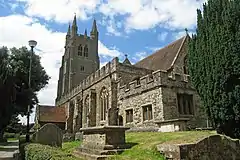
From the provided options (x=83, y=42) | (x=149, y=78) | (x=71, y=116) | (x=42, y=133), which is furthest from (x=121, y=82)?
(x=83, y=42)

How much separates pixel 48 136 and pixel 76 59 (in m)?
42.3

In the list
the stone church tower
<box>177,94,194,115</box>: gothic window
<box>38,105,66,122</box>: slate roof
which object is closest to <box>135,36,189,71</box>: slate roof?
<box>177,94,194,115</box>: gothic window

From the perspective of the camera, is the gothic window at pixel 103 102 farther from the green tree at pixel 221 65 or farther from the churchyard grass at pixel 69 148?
the green tree at pixel 221 65

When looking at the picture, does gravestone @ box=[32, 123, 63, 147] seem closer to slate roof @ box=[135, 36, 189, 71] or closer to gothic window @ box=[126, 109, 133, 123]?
gothic window @ box=[126, 109, 133, 123]

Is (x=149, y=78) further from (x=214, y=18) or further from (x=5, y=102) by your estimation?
(x=5, y=102)

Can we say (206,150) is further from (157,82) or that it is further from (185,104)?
(185,104)

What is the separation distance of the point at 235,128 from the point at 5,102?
12.6m

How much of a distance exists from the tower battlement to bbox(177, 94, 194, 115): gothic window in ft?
2.71

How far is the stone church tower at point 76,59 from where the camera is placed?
2046 inches

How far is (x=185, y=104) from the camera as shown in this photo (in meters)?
17.2

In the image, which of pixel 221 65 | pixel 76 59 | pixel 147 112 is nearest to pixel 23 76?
pixel 147 112

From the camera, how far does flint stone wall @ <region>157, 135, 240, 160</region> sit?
23.4ft

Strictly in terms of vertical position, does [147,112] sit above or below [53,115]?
below

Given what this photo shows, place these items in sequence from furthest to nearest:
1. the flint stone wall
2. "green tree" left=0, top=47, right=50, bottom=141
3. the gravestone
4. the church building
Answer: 1. "green tree" left=0, top=47, right=50, bottom=141
2. the church building
3. the gravestone
4. the flint stone wall
